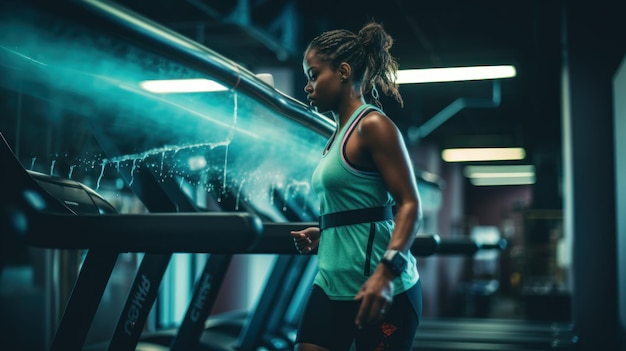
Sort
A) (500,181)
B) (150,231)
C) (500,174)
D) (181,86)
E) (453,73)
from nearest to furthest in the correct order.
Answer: (150,231) → (181,86) → (453,73) → (500,174) → (500,181)

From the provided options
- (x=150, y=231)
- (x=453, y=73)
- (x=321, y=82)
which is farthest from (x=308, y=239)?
(x=453, y=73)

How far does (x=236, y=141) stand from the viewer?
2.61 meters

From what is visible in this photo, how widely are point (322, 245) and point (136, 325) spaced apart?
0.79 metres

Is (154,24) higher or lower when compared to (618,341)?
higher

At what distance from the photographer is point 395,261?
1.36 metres

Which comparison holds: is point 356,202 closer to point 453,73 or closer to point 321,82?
point 321,82

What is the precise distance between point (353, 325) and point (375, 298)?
0.80ft

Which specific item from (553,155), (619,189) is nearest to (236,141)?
(619,189)

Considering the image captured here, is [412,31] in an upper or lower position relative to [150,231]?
upper

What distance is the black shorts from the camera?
4.92 feet

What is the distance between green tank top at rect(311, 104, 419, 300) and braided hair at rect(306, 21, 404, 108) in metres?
0.11

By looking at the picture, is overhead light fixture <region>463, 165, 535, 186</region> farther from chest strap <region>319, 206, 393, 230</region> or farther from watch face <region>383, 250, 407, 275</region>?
watch face <region>383, 250, 407, 275</region>

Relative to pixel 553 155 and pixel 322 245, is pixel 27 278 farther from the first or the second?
pixel 553 155

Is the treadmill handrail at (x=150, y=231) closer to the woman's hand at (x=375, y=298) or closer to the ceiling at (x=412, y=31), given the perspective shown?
the woman's hand at (x=375, y=298)
